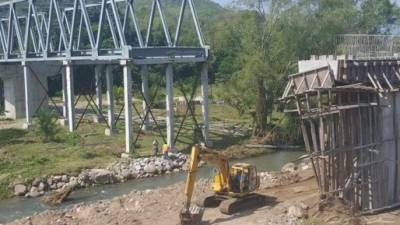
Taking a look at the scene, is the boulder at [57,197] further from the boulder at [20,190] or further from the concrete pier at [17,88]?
the concrete pier at [17,88]

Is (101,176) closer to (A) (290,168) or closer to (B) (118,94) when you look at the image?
(A) (290,168)

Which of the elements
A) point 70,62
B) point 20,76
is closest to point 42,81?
point 20,76

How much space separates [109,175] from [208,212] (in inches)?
474

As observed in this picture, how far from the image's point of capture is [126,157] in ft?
135

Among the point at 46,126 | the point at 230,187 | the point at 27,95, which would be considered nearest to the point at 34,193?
the point at 46,126

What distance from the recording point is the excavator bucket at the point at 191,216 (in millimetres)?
23328

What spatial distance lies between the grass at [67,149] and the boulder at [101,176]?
4.52ft

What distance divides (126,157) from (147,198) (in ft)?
39.4

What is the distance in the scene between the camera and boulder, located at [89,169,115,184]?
3612cm

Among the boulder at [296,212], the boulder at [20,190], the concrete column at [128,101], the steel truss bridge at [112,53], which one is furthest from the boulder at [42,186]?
the boulder at [296,212]

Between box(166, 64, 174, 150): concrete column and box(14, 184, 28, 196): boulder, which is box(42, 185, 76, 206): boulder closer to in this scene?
box(14, 184, 28, 196): boulder

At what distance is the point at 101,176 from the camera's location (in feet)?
119

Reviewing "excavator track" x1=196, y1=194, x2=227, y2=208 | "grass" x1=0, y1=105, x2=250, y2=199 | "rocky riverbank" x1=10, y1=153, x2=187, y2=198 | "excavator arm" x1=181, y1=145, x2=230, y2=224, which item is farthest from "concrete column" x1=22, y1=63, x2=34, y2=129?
"excavator arm" x1=181, y1=145, x2=230, y2=224

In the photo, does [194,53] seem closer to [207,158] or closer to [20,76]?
[207,158]
